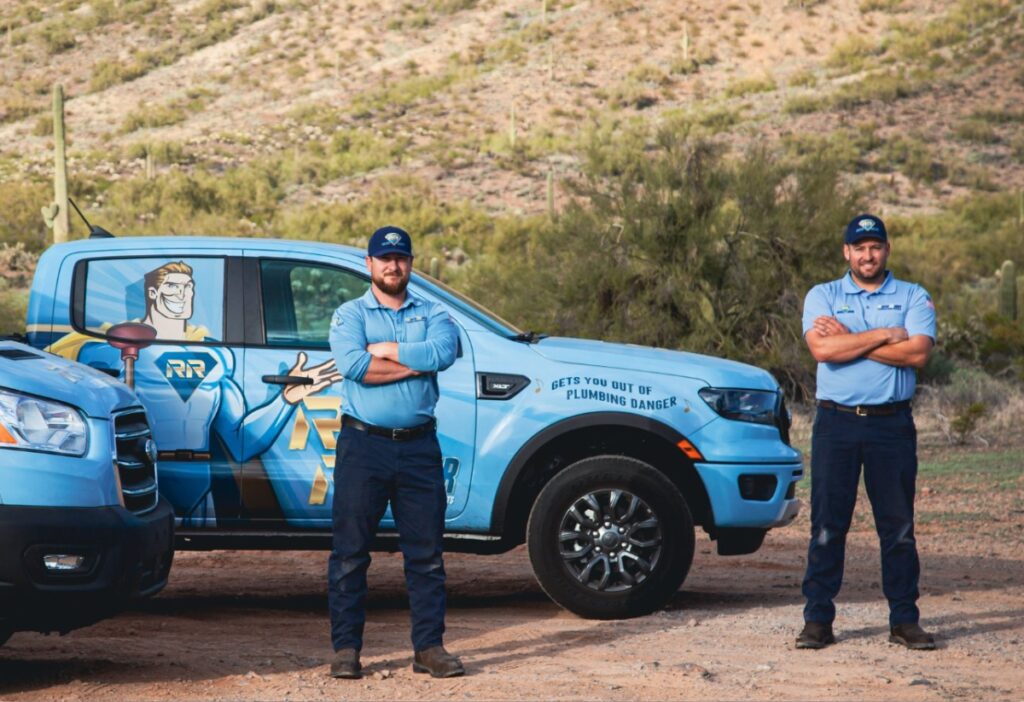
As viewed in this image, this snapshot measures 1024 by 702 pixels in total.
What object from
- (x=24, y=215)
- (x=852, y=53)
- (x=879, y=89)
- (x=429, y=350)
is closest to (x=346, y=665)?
(x=429, y=350)

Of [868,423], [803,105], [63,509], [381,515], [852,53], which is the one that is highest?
[852,53]

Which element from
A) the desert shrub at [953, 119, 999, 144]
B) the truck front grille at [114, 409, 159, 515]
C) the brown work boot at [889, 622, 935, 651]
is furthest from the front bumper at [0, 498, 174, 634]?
the desert shrub at [953, 119, 999, 144]

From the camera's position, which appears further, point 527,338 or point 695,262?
point 695,262

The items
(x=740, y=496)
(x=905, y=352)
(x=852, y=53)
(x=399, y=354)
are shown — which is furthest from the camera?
(x=852, y=53)

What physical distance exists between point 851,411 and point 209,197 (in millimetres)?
37777

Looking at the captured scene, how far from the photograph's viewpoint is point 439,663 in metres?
6.67

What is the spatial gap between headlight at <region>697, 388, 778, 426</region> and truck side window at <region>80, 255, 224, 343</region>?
2.55 metres

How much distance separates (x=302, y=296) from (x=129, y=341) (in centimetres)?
90

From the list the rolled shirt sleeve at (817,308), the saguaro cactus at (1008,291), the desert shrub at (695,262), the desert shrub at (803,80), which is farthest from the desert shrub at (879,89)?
the rolled shirt sleeve at (817,308)

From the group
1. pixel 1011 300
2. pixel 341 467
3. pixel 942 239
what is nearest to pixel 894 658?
pixel 341 467

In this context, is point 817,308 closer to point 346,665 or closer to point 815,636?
point 815,636

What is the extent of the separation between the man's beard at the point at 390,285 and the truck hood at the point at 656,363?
58.1 inches

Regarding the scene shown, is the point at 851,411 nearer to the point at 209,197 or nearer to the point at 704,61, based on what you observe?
the point at 209,197

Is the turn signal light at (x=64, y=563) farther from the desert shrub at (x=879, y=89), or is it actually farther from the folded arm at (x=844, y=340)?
the desert shrub at (x=879, y=89)
